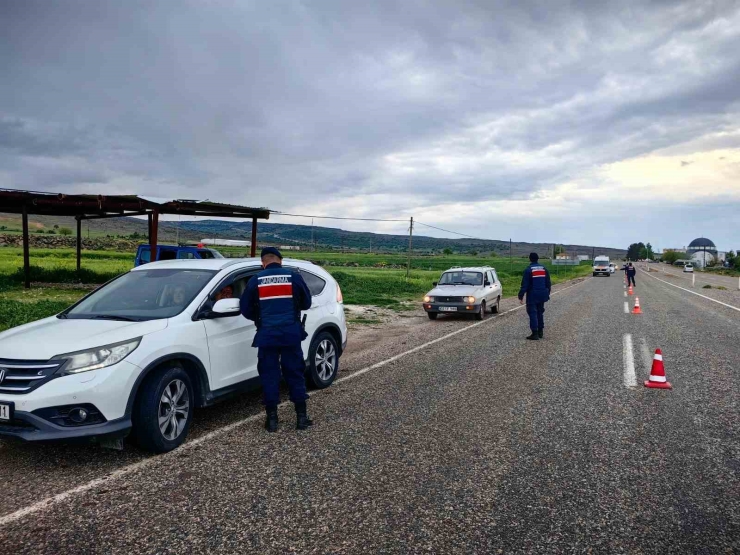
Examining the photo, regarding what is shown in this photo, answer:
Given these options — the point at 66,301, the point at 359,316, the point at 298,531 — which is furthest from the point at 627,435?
the point at 66,301

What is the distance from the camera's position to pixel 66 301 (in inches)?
676

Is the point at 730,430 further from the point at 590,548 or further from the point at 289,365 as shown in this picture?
the point at 289,365

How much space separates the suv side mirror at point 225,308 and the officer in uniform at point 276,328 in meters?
0.07

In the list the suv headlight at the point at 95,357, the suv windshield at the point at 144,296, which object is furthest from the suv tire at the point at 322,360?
the suv headlight at the point at 95,357

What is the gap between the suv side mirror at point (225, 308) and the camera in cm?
533

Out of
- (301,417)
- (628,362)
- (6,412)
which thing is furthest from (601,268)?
(6,412)

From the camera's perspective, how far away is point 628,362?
9.32 meters

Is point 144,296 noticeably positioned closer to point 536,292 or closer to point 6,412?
point 6,412

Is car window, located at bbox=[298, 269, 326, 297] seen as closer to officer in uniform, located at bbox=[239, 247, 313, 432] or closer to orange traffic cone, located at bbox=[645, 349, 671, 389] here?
officer in uniform, located at bbox=[239, 247, 313, 432]

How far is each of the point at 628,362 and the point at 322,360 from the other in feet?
17.7

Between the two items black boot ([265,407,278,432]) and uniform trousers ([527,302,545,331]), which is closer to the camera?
black boot ([265,407,278,432])

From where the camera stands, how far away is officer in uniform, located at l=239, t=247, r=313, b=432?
5.45 m

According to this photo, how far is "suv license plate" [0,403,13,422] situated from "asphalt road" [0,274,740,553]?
514mm

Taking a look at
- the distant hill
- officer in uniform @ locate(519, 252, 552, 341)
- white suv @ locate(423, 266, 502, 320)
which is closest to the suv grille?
officer in uniform @ locate(519, 252, 552, 341)
